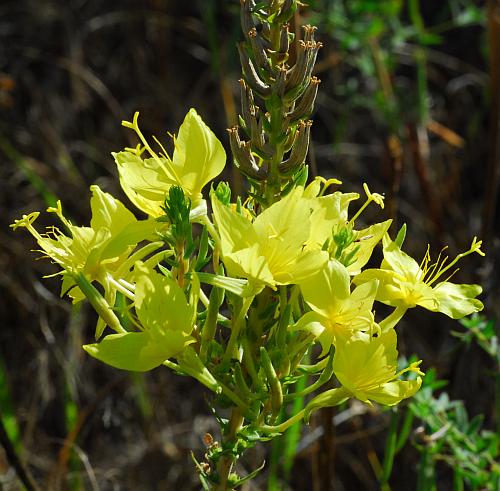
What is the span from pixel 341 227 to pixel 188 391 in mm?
2487

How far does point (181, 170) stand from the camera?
1.18m

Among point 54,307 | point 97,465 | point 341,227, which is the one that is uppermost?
point 341,227

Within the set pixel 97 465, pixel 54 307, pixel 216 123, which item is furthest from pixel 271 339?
pixel 216 123

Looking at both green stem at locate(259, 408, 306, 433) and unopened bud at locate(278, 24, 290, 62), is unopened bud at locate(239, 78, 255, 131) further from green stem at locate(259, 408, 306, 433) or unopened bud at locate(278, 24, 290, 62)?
green stem at locate(259, 408, 306, 433)

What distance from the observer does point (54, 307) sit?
3.44 meters

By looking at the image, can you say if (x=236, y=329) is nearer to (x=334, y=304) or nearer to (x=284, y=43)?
(x=334, y=304)

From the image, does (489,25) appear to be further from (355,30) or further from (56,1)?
(56,1)

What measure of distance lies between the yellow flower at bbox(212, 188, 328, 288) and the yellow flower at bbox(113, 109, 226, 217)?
0.35 ft

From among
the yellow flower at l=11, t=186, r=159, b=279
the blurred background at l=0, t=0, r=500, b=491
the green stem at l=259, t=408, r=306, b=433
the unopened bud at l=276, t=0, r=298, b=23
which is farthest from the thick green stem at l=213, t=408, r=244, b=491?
the blurred background at l=0, t=0, r=500, b=491

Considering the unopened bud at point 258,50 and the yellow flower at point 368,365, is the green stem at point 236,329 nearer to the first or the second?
the yellow flower at point 368,365

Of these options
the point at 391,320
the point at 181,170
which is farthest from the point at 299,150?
the point at 391,320

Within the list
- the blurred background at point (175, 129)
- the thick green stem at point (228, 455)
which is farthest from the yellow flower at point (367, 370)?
the blurred background at point (175, 129)

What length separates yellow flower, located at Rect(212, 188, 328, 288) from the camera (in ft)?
3.45

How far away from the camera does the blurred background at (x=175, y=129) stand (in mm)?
2889
